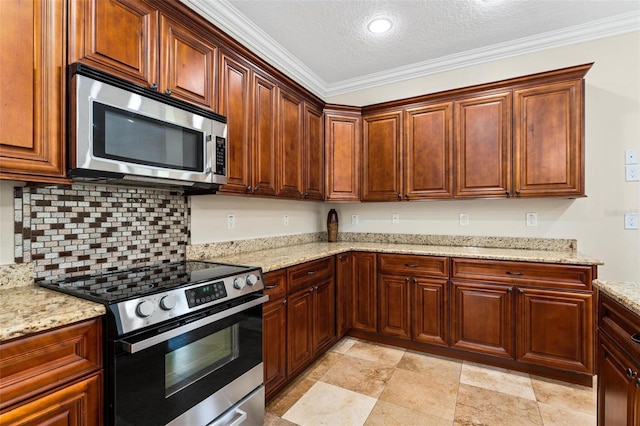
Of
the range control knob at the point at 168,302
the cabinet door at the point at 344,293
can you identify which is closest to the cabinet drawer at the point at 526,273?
the cabinet door at the point at 344,293

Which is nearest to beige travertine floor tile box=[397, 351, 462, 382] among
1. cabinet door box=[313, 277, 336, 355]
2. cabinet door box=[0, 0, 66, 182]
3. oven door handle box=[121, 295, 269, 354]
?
cabinet door box=[313, 277, 336, 355]

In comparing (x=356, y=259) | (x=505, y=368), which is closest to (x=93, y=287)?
(x=356, y=259)

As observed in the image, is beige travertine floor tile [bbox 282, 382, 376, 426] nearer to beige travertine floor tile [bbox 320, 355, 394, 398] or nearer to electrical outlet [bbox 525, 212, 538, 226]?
beige travertine floor tile [bbox 320, 355, 394, 398]

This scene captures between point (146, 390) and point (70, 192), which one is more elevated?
point (70, 192)

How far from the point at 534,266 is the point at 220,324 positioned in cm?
229

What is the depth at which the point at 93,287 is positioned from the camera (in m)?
1.41

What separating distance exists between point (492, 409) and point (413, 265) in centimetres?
116

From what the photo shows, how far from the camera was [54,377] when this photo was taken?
105cm

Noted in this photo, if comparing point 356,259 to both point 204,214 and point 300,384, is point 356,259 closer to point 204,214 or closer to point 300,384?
point 300,384

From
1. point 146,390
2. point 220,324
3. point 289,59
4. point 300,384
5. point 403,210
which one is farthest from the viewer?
point 403,210

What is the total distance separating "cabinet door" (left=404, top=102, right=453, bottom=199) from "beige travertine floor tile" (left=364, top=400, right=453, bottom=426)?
1825mm

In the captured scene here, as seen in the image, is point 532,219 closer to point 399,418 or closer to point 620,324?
point 620,324

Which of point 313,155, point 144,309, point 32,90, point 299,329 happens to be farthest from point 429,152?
point 32,90

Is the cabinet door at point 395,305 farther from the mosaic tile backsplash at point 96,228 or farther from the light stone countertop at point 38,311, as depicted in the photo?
the light stone countertop at point 38,311
